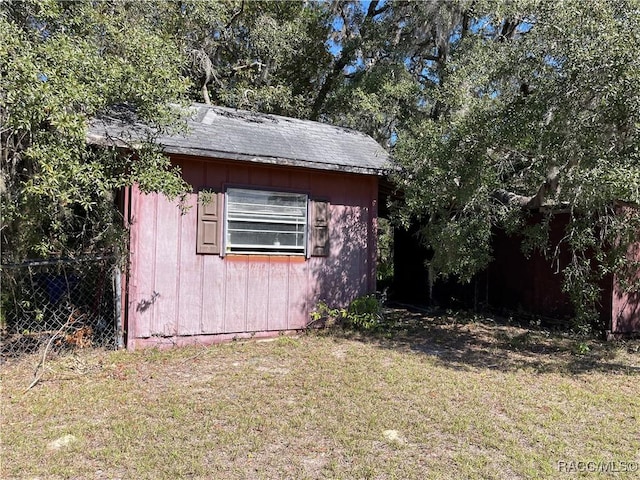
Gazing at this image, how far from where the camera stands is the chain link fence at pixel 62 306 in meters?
5.56

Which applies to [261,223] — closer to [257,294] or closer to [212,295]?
[257,294]

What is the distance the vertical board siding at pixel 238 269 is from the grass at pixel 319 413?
0.53 metres

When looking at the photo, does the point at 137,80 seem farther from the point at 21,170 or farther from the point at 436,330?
the point at 436,330

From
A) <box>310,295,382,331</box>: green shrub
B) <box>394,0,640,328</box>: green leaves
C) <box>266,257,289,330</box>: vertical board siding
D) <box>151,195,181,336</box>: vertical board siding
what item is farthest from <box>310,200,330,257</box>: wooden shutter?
<box>151,195,181,336</box>: vertical board siding

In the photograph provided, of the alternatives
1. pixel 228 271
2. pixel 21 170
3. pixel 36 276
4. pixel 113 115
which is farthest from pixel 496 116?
pixel 36 276

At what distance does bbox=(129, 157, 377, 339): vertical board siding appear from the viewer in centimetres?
603

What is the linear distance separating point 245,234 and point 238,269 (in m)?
0.51

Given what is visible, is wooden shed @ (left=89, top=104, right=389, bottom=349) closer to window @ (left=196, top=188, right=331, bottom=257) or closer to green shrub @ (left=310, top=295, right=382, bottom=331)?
window @ (left=196, top=188, right=331, bottom=257)

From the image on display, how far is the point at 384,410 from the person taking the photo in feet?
13.3

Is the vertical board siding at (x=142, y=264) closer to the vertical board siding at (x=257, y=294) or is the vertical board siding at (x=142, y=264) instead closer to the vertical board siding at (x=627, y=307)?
the vertical board siding at (x=257, y=294)

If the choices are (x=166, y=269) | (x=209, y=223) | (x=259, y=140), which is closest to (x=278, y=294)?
(x=209, y=223)

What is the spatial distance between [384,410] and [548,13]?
5435mm

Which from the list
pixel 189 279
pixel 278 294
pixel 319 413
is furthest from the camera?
pixel 278 294

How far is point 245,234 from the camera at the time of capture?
260 inches
